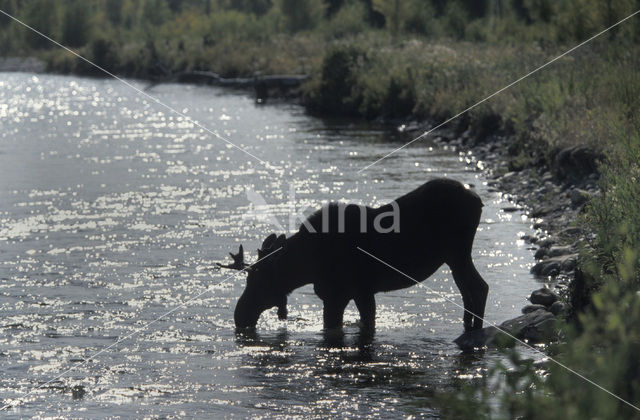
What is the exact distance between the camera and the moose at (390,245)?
1050 cm

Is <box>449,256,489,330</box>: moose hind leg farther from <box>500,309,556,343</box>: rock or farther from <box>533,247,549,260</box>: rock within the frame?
<box>533,247,549,260</box>: rock

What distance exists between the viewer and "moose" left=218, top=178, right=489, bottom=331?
10500 millimetres

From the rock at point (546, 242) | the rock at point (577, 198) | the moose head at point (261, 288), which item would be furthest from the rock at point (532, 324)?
the rock at point (577, 198)

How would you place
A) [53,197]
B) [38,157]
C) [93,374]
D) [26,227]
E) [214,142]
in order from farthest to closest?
[214,142], [38,157], [53,197], [26,227], [93,374]

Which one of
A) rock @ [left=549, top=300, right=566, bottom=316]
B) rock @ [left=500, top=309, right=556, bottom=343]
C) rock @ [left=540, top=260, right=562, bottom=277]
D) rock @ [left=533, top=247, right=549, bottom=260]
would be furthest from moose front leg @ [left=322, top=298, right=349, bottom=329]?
rock @ [left=533, top=247, right=549, bottom=260]

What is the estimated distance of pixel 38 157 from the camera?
2719 cm

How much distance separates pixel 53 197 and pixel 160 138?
446 inches

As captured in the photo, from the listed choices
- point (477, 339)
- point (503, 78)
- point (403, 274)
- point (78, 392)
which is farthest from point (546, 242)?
point (503, 78)

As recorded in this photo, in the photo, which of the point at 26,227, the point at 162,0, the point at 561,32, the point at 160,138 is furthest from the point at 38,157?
the point at 162,0

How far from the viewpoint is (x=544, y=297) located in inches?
452

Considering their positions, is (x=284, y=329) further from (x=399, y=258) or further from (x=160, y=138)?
(x=160, y=138)

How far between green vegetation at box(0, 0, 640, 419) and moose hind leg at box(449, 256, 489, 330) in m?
1.10

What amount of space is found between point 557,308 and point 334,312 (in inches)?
94.5

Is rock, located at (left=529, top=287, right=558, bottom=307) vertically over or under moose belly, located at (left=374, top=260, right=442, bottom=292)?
under
